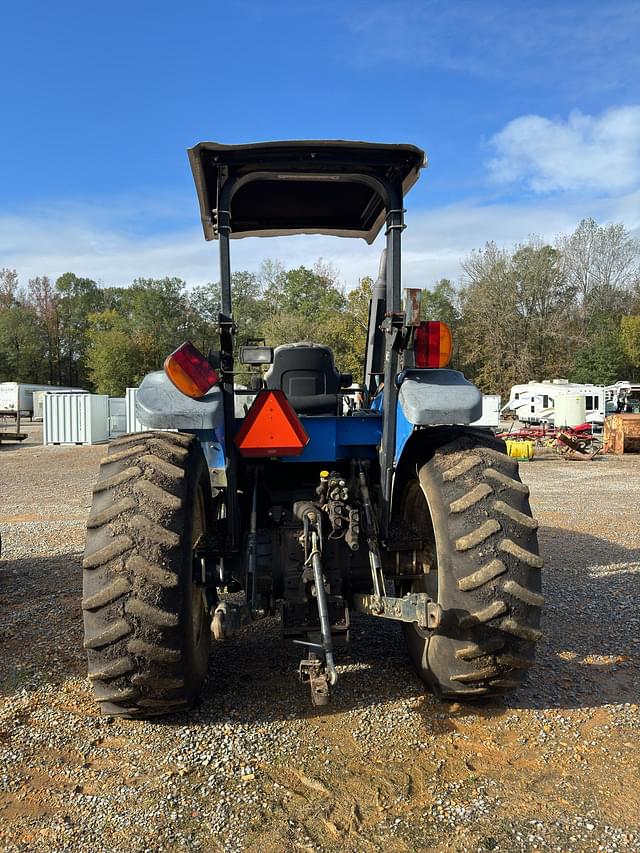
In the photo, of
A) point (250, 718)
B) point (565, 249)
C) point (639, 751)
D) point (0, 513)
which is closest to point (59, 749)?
point (250, 718)

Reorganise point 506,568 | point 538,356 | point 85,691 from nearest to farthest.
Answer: point 506,568, point 85,691, point 538,356

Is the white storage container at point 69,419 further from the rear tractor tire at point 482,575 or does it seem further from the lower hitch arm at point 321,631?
the rear tractor tire at point 482,575

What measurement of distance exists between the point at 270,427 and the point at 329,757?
162cm

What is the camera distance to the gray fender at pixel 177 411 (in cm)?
315

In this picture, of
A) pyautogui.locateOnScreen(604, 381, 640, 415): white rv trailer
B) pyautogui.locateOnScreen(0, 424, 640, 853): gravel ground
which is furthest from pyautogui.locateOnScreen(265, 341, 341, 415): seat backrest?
pyautogui.locateOnScreen(604, 381, 640, 415): white rv trailer

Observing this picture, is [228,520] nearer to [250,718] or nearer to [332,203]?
[250,718]

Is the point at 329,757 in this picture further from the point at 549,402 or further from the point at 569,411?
the point at 549,402

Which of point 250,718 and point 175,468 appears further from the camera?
point 250,718

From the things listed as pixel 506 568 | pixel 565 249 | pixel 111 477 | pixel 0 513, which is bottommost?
pixel 0 513

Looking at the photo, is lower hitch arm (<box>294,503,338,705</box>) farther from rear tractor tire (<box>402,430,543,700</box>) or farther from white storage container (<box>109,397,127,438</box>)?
white storage container (<box>109,397,127,438</box>)

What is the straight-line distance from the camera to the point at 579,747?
313 cm

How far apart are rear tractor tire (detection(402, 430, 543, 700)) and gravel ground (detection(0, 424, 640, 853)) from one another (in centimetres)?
37

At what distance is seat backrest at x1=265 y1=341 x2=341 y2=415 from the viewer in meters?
4.45

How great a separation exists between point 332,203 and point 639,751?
3.75 metres
